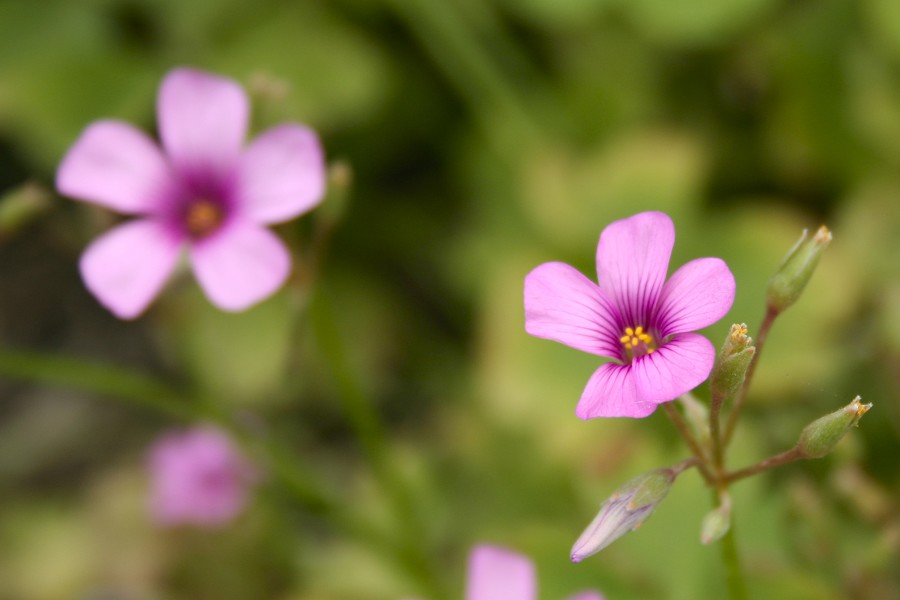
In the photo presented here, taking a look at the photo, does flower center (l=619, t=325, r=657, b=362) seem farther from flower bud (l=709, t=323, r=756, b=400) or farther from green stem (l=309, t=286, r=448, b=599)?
green stem (l=309, t=286, r=448, b=599)

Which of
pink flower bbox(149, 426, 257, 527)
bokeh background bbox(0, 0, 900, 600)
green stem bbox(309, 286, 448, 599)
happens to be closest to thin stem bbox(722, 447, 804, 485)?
bokeh background bbox(0, 0, 900, 600)

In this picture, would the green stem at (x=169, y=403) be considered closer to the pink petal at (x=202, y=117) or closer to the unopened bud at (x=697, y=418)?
the pink petal at (x=202, y=117)

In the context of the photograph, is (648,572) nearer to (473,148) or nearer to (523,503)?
(523,503)

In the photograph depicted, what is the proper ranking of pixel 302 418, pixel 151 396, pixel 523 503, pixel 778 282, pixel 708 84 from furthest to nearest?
pixel 302 418, pixel 708 84, pixel 523 503, pixel 151 396, pixel 778 282

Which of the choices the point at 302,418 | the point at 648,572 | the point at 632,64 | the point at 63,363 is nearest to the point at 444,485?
the point at 302,418

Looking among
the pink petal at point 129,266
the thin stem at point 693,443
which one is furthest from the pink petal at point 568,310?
the pink petal at point 129,266

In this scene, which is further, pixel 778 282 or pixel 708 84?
pixel 708 84

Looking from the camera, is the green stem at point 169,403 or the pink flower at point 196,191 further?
the green stem at point 169,403

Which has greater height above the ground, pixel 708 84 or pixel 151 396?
pixel 708 84
